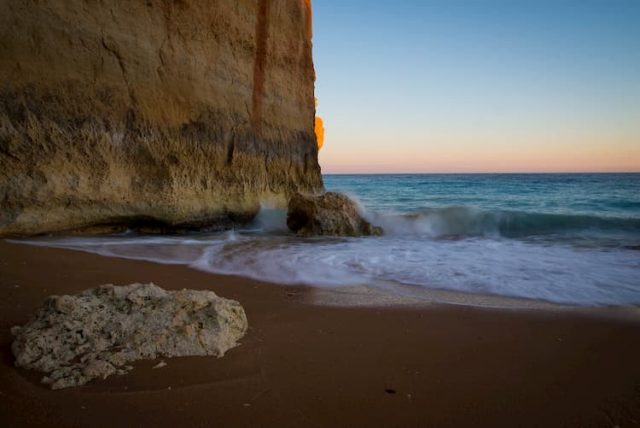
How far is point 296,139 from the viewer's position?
11.0 m

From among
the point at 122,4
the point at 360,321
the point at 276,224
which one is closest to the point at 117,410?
the point at 360,321

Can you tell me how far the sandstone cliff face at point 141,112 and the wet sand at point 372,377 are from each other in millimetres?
3329

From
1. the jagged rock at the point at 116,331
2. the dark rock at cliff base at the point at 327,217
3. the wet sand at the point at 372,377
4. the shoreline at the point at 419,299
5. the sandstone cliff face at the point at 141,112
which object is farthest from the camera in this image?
the dark rock at cliff base at the point at 327,217

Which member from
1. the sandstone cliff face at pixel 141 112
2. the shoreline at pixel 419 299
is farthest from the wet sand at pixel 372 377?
the sandstone cliff face at pixel 141 112

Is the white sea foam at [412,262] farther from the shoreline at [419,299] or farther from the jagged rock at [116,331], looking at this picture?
the jagged rock at [116,331]

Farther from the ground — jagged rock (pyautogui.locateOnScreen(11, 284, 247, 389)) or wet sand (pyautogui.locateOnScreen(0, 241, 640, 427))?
jagged rock (pyautogui.locateOnScreen(11, 284, 247, 389))

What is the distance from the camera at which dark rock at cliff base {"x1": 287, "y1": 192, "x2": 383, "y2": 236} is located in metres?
8.45

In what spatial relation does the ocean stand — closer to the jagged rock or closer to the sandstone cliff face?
the sandstone cliff face

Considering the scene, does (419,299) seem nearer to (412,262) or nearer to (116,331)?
(412,262)

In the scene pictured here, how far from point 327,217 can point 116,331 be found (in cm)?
639

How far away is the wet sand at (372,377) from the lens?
5.81ft

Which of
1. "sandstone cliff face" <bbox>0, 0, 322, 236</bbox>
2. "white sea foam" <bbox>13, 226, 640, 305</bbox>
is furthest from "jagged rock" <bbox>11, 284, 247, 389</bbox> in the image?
"sandstone cliff face" <bbox>0, 0, 322, 236</bbox>

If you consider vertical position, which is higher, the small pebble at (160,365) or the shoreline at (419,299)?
the small pebble at (160,365)

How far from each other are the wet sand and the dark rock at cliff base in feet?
16.8
